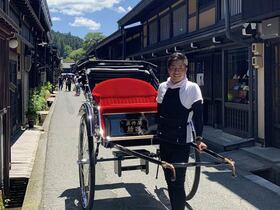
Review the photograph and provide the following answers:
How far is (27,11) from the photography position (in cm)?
1479

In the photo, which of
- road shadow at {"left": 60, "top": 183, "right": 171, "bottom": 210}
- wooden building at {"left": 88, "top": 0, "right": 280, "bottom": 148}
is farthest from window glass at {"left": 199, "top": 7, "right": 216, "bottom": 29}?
road shadow at {"left": 60, "top": 183, "right": 171, "bottom": 210}

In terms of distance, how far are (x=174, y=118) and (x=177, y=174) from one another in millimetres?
625

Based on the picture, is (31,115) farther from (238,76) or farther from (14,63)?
(238,76)

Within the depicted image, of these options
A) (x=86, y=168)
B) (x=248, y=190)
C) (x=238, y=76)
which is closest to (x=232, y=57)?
(x=238, y=76)

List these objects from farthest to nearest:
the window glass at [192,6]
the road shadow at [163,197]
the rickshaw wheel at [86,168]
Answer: the window glass at [192,6] < the road shadow at [163,197] < the rickshaw wheel at [86,168]

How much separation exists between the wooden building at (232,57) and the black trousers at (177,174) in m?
4.91

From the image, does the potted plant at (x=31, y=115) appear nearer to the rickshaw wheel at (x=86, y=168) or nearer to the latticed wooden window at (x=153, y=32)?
the rickshaw wheel at (x=86, y=168)

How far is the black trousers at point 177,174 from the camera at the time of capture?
4742 mm

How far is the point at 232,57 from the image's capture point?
12.7 metres

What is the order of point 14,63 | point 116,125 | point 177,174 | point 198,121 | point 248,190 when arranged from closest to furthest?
point 198,121
point 177,174
point 116,125
point 248,190
point 14,63

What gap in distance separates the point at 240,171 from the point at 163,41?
1342 cm

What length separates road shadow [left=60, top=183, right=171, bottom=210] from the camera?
5891mm

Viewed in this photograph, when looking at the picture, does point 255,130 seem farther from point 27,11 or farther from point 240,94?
point 27,11

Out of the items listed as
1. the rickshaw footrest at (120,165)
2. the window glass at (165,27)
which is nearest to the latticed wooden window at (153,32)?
the window glass at (165,27)
